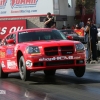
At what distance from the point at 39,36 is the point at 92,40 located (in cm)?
555

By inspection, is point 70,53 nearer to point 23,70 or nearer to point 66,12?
point 23,70

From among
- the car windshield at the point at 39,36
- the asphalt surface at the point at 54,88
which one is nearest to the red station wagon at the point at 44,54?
the car windshield at the point at 39,36

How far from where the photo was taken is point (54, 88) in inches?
420

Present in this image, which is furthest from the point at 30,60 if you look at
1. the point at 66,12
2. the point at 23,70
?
the point at 66,12

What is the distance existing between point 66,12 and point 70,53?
3156 cm

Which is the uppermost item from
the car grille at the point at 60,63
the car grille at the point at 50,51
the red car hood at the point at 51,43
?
the red car hood at the point at 51,43

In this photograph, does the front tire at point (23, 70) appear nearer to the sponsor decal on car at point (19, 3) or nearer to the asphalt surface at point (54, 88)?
the asphalt surface at point (54, 88)

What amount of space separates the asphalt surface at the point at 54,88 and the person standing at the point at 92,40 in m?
4.53

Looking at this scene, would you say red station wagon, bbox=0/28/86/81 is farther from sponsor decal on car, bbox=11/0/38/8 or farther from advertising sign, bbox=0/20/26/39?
sponsor decal on car, bbox=11/0/38/8

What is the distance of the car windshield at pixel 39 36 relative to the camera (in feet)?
42.1

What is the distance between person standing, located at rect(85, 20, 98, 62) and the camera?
58.2 ft

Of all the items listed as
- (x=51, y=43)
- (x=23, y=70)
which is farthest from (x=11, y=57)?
(x=51, y=43)

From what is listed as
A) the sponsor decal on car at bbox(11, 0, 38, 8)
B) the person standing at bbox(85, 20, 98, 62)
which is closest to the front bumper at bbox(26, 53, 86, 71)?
the person standing at bbox(85, 20, 98, 62)

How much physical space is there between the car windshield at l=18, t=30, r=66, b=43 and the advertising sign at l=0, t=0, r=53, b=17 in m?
25.3
